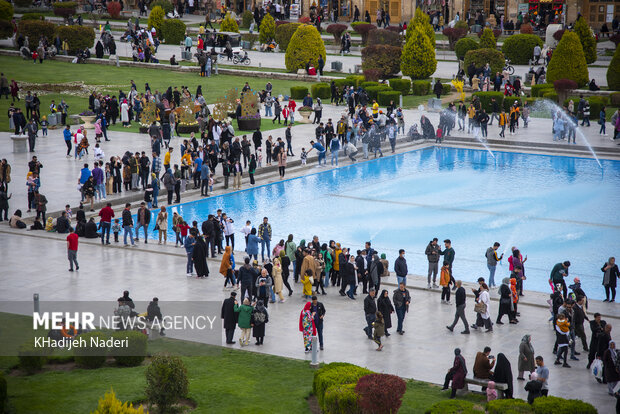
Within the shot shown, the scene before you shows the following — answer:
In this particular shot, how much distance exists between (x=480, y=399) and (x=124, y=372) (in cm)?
577

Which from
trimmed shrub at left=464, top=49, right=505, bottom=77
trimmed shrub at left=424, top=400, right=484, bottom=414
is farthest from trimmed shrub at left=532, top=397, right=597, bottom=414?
trimmed shrub at left=464, top=49, right=505, bottom=77

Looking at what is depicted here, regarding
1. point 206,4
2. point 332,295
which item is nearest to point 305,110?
point 332,295

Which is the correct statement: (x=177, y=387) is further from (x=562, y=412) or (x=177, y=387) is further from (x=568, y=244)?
(x=568, y=244)

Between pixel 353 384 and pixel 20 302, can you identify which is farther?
pixel 20 302

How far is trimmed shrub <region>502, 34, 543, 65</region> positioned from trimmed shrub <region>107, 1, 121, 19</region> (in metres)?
34.3

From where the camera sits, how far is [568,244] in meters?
23.8

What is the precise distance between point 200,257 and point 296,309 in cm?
295

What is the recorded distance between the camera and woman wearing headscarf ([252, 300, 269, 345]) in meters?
16.0

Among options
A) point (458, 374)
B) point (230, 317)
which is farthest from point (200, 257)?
point (458, 374)

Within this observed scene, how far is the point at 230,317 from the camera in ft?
52.9

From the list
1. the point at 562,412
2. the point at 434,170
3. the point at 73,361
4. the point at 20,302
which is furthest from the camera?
the point at 434,170

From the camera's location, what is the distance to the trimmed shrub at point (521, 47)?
51.9 metres

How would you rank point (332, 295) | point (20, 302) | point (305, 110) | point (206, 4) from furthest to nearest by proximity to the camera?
point (206, 4) → point (305, 110) → point (332, 295) → point (20, 302)

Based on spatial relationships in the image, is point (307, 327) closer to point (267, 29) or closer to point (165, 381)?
point (165, 381)
